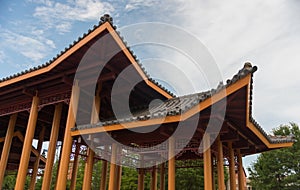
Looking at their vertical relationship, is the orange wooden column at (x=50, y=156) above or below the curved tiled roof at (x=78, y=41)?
below

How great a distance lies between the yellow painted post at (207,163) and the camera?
561 centimetres

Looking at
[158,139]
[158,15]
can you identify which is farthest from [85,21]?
[158,139]

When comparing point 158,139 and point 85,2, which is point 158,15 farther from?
point 158,139

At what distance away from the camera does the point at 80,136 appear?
705 cm

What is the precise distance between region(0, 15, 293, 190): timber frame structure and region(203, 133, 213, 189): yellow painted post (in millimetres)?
20

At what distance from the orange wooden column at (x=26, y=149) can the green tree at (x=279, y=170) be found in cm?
1378

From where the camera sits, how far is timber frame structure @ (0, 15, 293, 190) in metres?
5.60

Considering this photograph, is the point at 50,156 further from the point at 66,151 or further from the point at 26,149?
the point at 66,151

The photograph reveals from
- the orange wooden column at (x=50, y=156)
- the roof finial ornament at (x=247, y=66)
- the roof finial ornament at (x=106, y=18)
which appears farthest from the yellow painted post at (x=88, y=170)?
the roof finial ornament at (x=247, y=66)

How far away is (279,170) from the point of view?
54.1 ft

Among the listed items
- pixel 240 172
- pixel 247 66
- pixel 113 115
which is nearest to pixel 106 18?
pixel 247 66

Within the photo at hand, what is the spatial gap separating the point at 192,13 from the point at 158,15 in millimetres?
1114

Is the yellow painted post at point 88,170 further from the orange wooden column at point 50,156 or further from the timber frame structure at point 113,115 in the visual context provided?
the orange wooden column at point 50,156

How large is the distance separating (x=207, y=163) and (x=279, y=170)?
1286 centimetres
